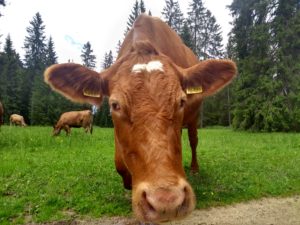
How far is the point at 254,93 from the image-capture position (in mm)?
29625

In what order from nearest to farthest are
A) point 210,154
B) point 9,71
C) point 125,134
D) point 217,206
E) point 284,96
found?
point 125,134
point 217,206
point 210,154
point 284,96
point 9,71

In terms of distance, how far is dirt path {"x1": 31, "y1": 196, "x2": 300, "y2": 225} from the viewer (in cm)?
565

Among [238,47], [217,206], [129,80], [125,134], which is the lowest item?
[217,206]

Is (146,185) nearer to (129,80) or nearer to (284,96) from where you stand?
(129,80)

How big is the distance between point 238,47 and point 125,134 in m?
30.3

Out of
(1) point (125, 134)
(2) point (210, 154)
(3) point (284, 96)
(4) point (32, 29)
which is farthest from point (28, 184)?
(4) point (32, 29)

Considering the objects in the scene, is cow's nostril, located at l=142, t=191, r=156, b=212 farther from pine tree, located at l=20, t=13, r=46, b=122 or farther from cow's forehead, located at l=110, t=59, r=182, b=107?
pine tree, located at l=20, t=13, r=46, b=122

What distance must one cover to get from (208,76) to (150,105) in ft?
3.80

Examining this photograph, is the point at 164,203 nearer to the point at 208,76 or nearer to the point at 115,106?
the point at 115,106

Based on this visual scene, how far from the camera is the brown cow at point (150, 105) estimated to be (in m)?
2.89

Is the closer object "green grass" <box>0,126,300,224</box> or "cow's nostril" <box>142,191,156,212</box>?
"cow's nostril" <box>142,191,156,212</box>

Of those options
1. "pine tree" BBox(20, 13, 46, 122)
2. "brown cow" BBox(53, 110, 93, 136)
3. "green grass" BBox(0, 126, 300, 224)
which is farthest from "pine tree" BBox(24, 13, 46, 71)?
"green grass" BBox(0, 126, 300, 224)

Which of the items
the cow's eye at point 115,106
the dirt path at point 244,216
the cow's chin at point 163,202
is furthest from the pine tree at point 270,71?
the cow's chin at point 163,202

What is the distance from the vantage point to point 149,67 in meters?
3.74
